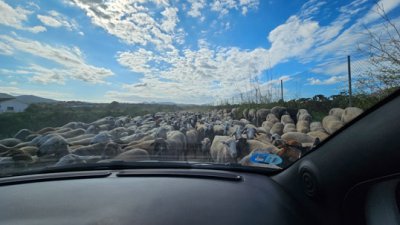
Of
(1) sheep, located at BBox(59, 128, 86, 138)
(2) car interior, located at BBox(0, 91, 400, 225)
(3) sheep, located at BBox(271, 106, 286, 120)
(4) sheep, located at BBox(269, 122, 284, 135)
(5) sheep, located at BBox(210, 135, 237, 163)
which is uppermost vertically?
(3) sheep, located at BBox(271, 106, 286, 120)

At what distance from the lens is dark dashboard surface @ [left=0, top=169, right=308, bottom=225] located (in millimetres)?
2148

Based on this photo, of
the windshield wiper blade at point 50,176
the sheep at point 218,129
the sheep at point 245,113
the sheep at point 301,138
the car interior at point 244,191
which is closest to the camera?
the car interior at point 244,191

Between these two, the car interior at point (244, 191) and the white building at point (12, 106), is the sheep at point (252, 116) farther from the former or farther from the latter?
the car interior at point (244, 191)

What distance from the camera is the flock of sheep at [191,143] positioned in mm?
3934

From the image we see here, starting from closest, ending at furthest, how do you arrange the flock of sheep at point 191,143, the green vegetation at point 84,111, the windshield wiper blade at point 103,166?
the windshield wiper blade at point 103,166 → the flock of sheep at point 191,143 → the green vegetation at point 84,111

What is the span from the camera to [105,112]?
76.1 feet

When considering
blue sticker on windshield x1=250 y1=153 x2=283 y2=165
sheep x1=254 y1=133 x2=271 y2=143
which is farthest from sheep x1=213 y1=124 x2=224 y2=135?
blue sticker on windshield x1=250 y1=153 x2=283 y2=165

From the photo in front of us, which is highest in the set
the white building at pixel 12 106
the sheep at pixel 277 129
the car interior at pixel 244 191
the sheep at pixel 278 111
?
the white building at pixel 12 106

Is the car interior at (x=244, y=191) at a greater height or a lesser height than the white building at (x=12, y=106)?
lesser

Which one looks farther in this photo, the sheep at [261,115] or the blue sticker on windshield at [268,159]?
the sheep at [261,115]

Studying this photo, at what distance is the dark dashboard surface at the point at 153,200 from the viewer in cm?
215

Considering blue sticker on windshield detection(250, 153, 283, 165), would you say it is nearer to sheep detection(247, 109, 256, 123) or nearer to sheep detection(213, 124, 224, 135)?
sheep detection(213, 124, 224, 135)

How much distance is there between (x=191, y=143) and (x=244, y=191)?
190 inches

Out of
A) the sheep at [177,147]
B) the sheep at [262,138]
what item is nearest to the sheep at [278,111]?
the sheep at [262,138]
